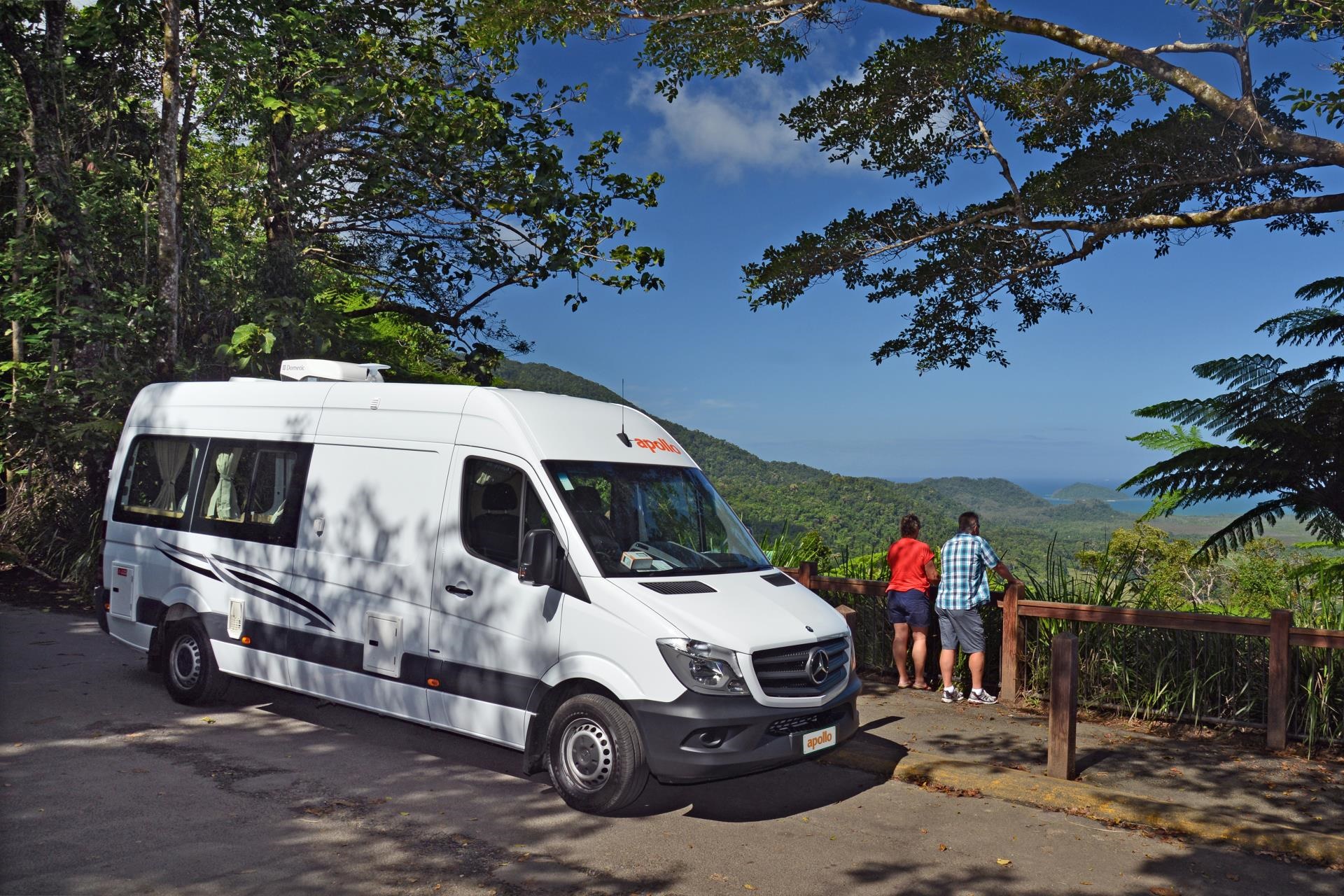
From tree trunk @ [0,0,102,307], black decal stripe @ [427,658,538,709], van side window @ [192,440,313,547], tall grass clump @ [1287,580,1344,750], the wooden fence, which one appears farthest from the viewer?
tree trunk @ [0,0,102,307]

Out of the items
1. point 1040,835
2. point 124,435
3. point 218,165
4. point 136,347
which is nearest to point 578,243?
point 136,347

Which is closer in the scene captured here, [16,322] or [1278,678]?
[1278,678]

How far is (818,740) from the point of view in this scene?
20.3ft

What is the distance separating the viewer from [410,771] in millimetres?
6812

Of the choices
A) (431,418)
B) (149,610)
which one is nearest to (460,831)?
(431,418)

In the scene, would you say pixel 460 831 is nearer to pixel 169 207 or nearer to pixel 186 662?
pixel 186 662

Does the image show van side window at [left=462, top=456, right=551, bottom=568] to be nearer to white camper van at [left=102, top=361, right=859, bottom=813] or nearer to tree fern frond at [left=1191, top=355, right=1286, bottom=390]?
white camper van at [left=102, top=361, right=859, bottom=813]

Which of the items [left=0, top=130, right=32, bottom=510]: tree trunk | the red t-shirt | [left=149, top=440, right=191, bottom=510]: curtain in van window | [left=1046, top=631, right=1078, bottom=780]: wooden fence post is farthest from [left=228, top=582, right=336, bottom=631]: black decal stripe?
[left=0, top=130, right=32, bottom=510]: tree trunk

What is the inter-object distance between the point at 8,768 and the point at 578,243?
11.1 meters

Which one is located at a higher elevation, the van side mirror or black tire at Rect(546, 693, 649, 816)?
the van side mirror

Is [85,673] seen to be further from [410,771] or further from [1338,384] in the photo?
[1338,384]

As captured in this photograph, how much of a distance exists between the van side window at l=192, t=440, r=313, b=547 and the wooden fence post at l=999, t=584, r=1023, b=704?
6.40 meters

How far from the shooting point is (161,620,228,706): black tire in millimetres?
8273

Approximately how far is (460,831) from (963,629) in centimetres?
561
